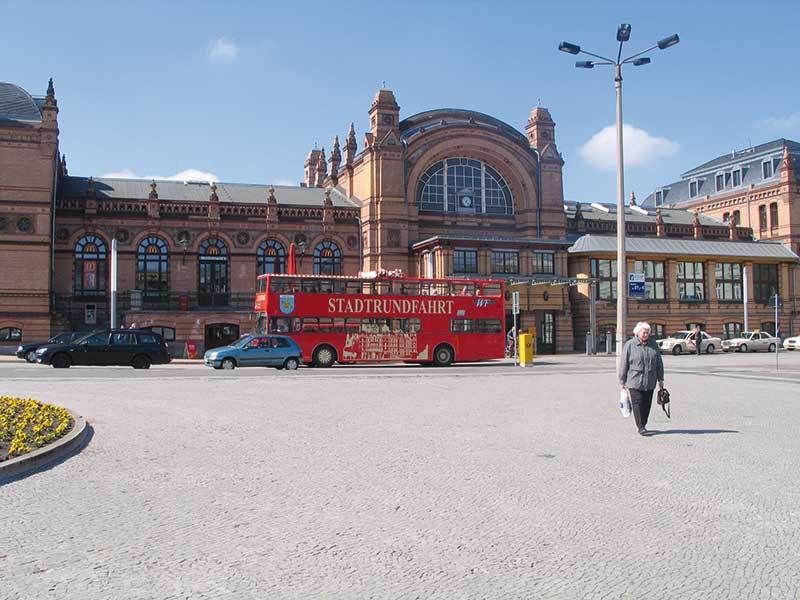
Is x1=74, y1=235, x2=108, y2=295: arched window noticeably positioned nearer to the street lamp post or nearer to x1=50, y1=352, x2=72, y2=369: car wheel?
x1=50, y1=352, x2=72, y2=369: car wheel

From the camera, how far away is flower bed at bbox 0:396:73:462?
10266 millimetres

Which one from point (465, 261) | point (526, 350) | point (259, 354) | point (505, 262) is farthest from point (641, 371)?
point (505, 262)

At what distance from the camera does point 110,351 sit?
31.7m

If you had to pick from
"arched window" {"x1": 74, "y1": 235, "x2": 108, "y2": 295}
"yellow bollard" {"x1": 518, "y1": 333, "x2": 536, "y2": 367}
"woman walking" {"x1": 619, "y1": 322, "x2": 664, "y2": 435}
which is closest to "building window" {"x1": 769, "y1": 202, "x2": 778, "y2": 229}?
"yellow bollard" {"x1": 518, "y1": 333, "x2": 536, "y2": 367}

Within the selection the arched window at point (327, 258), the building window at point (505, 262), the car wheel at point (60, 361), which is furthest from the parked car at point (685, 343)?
the car wheel at point (60, 361)

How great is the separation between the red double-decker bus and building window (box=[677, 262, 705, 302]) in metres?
23.9

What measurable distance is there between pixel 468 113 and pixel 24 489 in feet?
160

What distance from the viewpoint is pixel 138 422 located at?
46.0ft

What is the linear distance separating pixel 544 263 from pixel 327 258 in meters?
14.2

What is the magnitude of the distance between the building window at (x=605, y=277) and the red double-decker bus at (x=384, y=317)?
18044 mm

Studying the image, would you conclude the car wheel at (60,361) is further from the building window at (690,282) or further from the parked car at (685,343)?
the building window at (690,282)

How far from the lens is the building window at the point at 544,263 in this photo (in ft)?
171

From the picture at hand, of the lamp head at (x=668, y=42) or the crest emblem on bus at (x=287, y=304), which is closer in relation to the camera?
the lamp head at (x=668, y=42)

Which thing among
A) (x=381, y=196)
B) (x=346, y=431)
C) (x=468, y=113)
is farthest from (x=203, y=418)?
(x=468, y=113)
